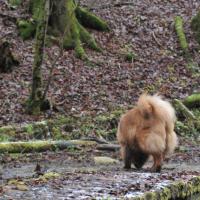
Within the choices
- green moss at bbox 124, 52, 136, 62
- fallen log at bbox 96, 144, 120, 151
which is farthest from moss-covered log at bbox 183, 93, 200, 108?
fallen log at bbox 96, 144, 120, 151

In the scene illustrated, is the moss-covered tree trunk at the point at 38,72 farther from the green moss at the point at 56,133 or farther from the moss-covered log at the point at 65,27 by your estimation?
the moss-covered log at the point at 65,27

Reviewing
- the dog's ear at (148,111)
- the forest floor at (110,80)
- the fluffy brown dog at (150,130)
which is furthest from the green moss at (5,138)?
the dog's ear at (148,111)

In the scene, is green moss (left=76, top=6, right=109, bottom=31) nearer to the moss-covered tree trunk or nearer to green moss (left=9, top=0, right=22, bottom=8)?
green moss (left=9, top=0, right=22, bottom=8)

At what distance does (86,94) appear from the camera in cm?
1641

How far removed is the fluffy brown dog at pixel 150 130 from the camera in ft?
28.4

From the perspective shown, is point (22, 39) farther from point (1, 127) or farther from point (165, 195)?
point (165, 195)

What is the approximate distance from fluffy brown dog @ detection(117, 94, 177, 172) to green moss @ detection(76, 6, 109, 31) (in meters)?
12.5

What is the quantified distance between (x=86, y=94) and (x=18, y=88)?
6.07ft

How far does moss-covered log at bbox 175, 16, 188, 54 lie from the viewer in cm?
2056

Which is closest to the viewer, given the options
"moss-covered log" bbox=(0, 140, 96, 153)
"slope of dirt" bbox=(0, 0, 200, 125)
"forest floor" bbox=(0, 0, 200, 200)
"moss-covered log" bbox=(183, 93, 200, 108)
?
"forest floor" bbox=(0, 0, 200, 200)

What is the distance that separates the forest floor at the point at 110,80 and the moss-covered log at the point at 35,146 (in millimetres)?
265

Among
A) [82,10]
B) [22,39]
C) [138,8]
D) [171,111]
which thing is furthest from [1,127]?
[138,8]

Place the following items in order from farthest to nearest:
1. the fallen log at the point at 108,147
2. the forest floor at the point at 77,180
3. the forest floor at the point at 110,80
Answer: the fallen log at the point at 108,147, the forest floor at the point at 110,80, the forest floor at the point at 77,180

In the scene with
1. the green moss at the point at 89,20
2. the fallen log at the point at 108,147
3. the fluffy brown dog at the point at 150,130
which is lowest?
the fallen log at the point at 108,147
